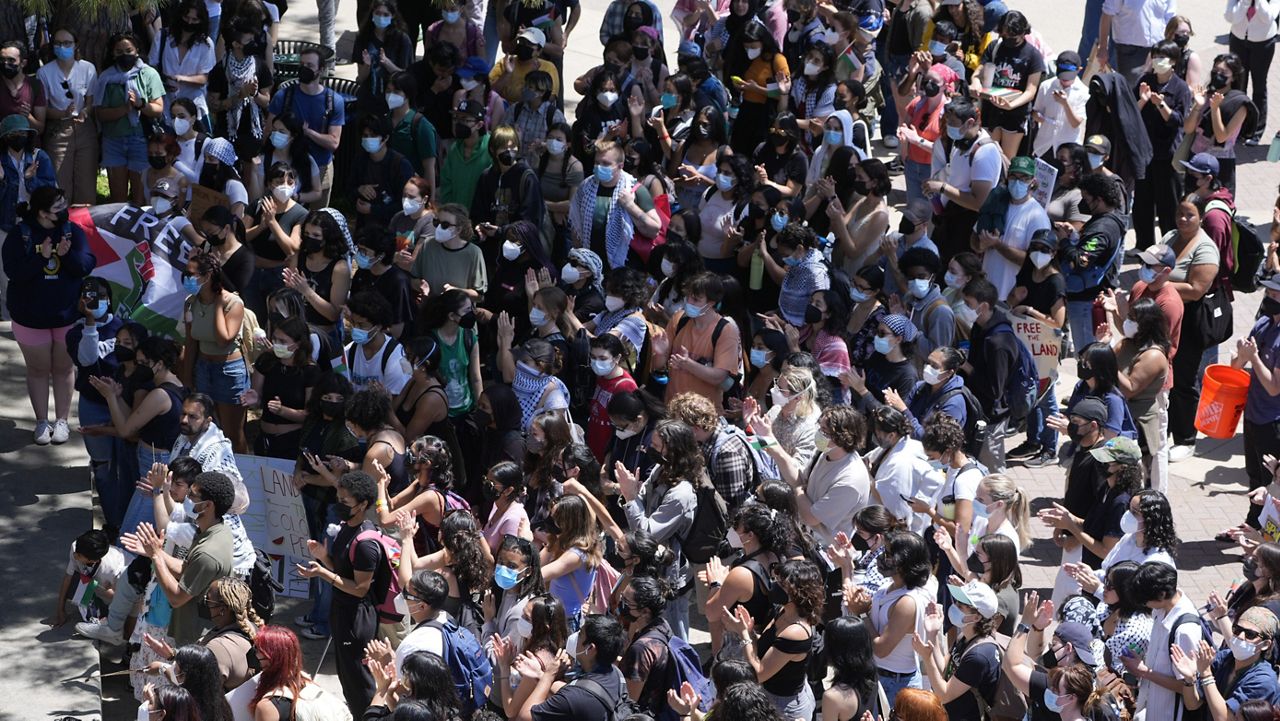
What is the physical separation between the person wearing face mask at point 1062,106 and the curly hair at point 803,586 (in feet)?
21.9

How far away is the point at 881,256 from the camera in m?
12.3

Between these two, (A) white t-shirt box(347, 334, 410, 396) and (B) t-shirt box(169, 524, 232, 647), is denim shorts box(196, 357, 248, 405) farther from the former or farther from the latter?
(B) t-shirt box(169, 524, 232, 647)

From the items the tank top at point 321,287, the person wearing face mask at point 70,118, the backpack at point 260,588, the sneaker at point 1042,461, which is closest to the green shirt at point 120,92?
the person wearing face mask at point 70,118

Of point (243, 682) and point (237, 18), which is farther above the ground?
point (237, 18)

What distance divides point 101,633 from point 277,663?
2.63 m

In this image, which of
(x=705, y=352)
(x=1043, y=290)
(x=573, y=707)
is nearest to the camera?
(x=573, y=707)

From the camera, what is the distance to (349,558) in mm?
8969

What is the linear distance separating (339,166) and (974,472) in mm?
7010

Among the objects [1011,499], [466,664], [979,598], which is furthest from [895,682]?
[466,664]

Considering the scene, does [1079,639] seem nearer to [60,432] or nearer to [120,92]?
[60,432]

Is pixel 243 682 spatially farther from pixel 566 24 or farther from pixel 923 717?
pixel 566 24

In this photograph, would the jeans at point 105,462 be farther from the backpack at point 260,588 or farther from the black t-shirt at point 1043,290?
the black t-shirt at point 1043,290

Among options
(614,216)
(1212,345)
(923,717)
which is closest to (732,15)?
(614,216)

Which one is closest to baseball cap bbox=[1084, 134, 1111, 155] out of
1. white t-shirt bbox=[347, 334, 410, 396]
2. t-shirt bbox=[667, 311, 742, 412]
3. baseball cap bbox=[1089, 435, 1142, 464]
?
t-shirt bbox=[667, 311, 742, 412]
